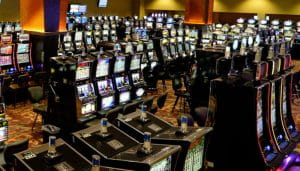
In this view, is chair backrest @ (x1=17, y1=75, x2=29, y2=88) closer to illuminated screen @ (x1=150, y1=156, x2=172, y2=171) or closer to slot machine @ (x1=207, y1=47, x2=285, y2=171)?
slot machine @ (x1=207, y1=47, x2=285, y2=171)

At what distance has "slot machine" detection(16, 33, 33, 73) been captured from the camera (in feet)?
38.7

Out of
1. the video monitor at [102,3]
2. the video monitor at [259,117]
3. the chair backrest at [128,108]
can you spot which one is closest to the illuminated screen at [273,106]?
the video monitor at [259,117]

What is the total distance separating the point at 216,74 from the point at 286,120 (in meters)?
2.41

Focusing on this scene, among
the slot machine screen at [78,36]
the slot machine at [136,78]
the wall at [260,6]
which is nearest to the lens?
the slot machine at [136,78]

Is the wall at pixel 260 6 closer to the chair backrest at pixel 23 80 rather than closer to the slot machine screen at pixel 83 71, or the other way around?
the chair backrest at pixel 23 80

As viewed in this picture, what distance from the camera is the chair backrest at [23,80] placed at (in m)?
10.9

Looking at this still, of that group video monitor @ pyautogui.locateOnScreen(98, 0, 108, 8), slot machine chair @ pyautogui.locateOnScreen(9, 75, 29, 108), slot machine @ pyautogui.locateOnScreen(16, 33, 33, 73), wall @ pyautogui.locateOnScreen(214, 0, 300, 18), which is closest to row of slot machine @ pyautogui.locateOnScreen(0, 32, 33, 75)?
slot machine @ pyautogui.locateOnScreen(16, 33, 33, 73)

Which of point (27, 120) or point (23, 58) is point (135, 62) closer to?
point (27, 120)

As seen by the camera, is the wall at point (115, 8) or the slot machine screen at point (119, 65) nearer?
the slot machine screen at point (119, 65)

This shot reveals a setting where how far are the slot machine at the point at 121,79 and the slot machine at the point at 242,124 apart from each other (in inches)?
131

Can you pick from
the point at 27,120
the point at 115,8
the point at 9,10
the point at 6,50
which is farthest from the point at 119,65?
the point at 115,8

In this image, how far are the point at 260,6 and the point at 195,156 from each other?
2419 centimetres

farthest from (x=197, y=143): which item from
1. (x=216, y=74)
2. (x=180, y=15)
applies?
(x=180, y=15)

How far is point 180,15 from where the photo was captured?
30328mm
